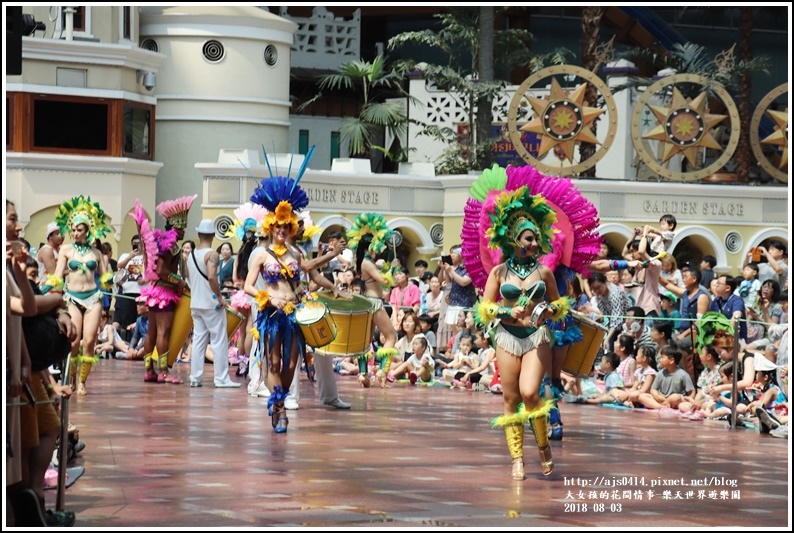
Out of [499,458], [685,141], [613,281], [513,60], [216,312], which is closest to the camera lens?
[499,458]

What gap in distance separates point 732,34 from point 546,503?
120 ft

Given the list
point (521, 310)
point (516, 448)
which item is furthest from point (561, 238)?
point (516, 448)

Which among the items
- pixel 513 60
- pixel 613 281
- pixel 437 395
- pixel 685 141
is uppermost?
pixel 513 60

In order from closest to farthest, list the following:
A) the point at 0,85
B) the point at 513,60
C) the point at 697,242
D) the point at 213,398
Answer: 1. the point at 0,85
2. the point at 213,398
3. the point at 697,242
4. the point at 513,60

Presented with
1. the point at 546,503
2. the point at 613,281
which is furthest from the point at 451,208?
the point at 546,503

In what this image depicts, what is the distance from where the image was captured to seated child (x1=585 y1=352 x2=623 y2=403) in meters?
16.7

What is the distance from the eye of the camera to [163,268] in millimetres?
17656

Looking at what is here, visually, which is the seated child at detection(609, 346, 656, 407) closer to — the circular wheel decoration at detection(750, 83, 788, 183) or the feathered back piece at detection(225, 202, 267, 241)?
the feathered back piece at detection(225, 202, 267, 241)

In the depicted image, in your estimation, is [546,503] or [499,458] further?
[499,458]

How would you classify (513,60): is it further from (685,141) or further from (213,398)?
(213,398)

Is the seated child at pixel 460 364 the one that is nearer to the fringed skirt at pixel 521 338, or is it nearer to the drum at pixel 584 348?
the drum at pixel 584 348

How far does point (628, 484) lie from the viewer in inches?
415

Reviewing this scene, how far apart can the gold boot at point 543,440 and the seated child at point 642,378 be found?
562cm

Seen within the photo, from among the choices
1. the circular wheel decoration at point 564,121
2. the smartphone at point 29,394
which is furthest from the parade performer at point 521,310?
the circular wheel decoration at point 564,121
